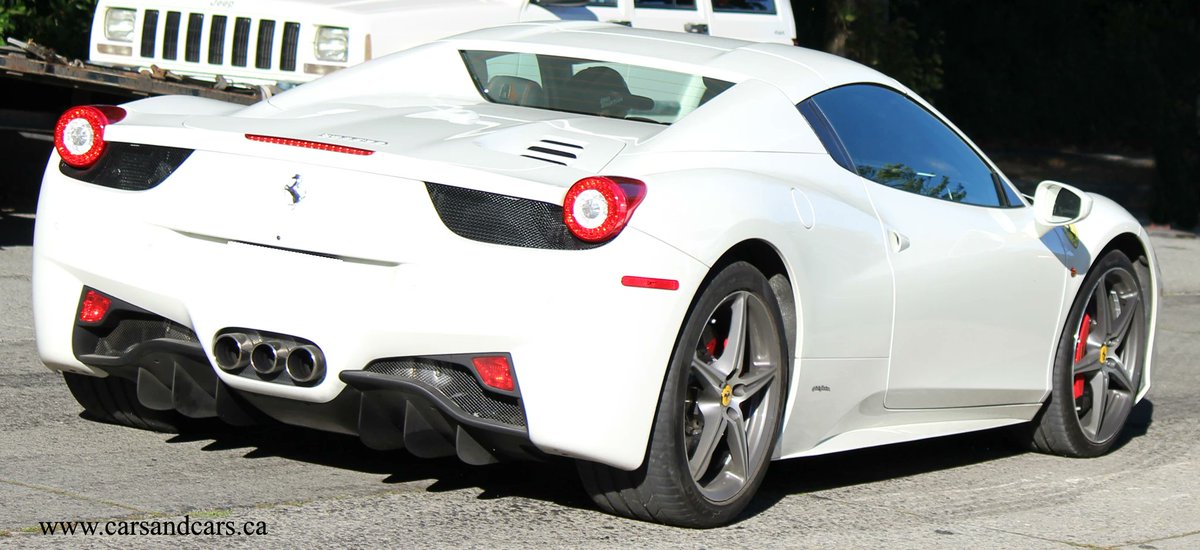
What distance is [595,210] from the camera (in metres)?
4.15

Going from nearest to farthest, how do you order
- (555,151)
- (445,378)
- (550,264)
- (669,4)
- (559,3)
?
(550,264) < (445,378) < (555,151) < (559,3) < (669,4)

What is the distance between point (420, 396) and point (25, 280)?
196 inches

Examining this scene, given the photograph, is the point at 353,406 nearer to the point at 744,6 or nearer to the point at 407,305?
the point at 407,305

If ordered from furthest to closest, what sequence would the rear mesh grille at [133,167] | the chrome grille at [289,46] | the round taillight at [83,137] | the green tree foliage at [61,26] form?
the green tree foliage at [61,26]
the chrome grille at [289,46]
the round taillight at [83,137]
the rear mesh grille at [133,167]

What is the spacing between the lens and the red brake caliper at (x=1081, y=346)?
20.7 feet

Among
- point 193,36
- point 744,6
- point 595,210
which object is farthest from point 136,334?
point 744,6

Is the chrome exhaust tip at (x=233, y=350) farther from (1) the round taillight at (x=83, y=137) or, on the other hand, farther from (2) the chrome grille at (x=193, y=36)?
(2) the chrome grille at (x=193, y=36)

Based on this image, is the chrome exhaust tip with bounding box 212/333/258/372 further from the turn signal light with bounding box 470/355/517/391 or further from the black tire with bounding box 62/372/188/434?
the black tire with bounding box 62/372/188/434

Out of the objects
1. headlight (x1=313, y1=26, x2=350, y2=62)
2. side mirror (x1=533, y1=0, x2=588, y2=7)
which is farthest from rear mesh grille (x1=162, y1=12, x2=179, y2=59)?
side mirror (x1=533, y1=0, x2=588, y2=7)

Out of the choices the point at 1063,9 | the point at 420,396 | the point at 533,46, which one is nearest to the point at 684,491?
the point at 420,396

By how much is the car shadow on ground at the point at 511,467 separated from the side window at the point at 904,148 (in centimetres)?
99

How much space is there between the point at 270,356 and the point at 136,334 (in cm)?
53

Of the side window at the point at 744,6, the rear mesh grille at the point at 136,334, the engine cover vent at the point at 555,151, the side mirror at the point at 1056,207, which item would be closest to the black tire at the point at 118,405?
the rear mesh grille at the point at 136,334

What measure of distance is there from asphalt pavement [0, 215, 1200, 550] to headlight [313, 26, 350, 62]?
4060 millimetres
